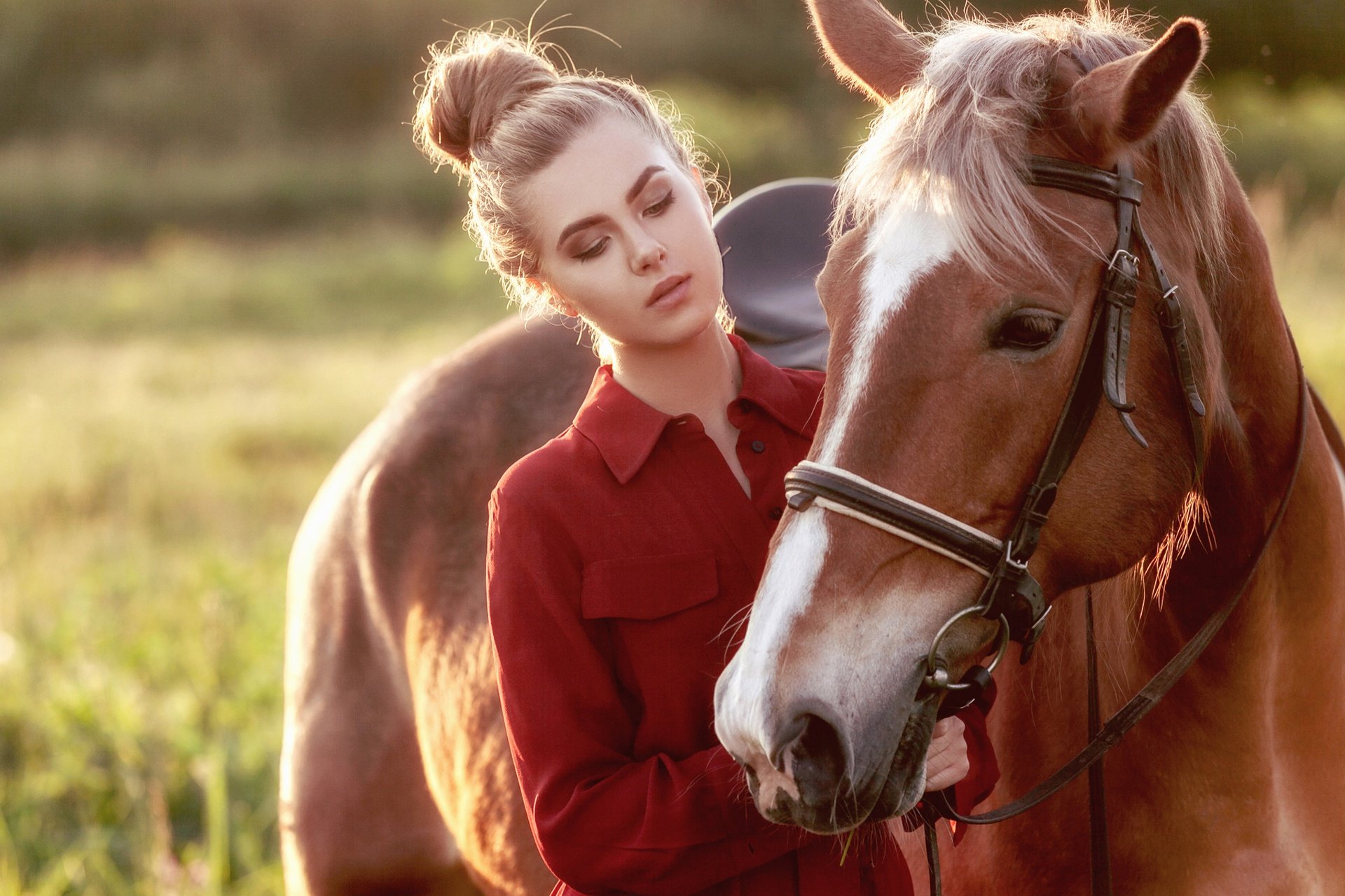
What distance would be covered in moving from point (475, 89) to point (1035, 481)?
931 mm

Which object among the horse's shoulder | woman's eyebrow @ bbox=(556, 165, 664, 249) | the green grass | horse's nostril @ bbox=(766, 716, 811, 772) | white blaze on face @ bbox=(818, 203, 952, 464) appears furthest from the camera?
the green grass

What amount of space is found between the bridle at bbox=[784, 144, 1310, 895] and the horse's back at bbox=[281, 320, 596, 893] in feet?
5.16

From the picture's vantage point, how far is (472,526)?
9.45 feet

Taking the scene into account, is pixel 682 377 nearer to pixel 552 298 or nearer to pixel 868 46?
pixel 552 298

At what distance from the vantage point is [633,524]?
57.6 inches

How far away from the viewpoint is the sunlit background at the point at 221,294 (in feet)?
14.1

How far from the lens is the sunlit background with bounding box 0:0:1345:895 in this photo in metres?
4.31

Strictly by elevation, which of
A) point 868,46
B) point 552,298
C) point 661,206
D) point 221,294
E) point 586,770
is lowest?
point 221,294

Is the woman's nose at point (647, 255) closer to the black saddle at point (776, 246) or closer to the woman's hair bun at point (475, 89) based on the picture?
the woman's hair bun at point (475, 89)

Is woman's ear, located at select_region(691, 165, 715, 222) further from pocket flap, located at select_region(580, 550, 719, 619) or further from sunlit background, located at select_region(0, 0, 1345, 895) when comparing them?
pocket flap, located at select_region(580, 550, 719, 619)

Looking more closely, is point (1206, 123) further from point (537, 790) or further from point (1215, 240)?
point (537, 790)

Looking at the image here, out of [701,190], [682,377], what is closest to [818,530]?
[682,377]

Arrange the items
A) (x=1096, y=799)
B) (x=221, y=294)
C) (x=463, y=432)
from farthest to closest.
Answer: (x=221, y=294) → (x=463, y=432) → (x=1096, y=799)

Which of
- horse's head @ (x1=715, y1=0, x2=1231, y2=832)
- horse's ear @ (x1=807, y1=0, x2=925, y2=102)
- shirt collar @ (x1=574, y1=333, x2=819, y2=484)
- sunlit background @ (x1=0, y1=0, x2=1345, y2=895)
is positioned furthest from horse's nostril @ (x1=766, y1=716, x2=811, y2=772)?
sunlit background @ (x1=0, y1=0, x2=1345, y2=895)
